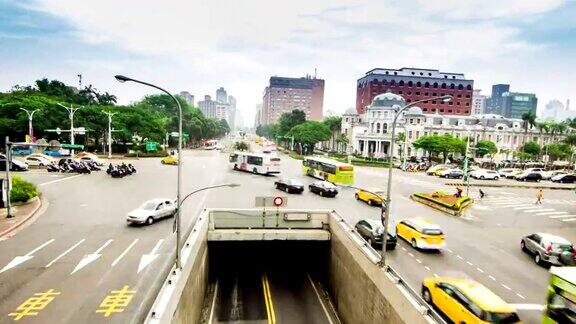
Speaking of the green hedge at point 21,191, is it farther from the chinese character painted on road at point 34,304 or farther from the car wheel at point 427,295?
the car wheel at point 427,295

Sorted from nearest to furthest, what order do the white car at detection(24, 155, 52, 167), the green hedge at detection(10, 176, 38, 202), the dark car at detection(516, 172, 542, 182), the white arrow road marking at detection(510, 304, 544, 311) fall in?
1. the white arrow road marking at detection(510, 304, 544, 311)
2. the green hedge at detection(10, 176, 38, 202)
3. the white car at detection(24, 155, 52, 167)
4. the dark car at detection(516, 172, 542, 182)

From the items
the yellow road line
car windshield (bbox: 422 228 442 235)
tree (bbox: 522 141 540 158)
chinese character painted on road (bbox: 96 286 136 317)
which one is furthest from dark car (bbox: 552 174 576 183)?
chinese character painted on road (bbox: 96 286 136 317)

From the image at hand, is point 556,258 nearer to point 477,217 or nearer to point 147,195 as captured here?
point 477,217

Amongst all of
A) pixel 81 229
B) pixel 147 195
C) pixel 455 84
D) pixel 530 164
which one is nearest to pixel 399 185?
pixel 147 195

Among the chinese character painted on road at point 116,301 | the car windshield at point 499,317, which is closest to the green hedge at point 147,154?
the chinese character painted on road at point 116,301

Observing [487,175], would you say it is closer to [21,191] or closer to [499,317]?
[499,317]

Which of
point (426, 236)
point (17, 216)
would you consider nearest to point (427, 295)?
point (426, 236)

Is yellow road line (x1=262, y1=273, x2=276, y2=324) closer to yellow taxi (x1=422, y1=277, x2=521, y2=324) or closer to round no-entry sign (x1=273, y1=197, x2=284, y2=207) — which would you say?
round no-entry sign (x1=273, y1=197, x2=284, y2=207)
